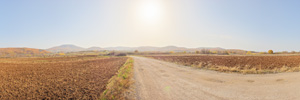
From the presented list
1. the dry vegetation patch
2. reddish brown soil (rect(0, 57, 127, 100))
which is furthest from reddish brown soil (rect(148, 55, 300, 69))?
reddish brown soil (rect(0, 57, 127, 100))

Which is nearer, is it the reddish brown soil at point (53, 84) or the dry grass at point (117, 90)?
the dry grass at point (117, 90)

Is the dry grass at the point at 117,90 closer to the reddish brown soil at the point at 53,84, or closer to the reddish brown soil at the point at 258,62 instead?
the reddish brown soil at the point at 53,84

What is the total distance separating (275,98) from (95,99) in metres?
9.47

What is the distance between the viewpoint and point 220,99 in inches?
255

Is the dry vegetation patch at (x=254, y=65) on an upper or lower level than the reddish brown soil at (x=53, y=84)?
upper

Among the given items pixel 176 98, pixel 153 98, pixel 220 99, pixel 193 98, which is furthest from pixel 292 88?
pixel 153 98

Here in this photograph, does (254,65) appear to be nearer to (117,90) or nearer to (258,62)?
(258,62)

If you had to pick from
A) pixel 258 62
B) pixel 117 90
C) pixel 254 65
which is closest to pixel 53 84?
pixel 117 90

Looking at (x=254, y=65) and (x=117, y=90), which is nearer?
(x=117, y=90)

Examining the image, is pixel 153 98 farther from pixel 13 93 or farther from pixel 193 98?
pixel 13 93

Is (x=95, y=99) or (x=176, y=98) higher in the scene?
(x=176, y=98)

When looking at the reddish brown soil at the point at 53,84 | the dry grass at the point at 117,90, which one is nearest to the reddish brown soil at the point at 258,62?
the dry grass at the point at 117,90

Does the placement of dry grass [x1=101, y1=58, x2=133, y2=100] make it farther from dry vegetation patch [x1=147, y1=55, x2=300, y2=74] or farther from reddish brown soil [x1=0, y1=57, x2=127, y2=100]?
dry vegetation patch [x1=147, y1=55, x2=300, y2=74]

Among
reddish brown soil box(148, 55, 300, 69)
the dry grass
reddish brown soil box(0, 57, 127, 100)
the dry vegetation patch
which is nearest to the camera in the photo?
the dry grass
